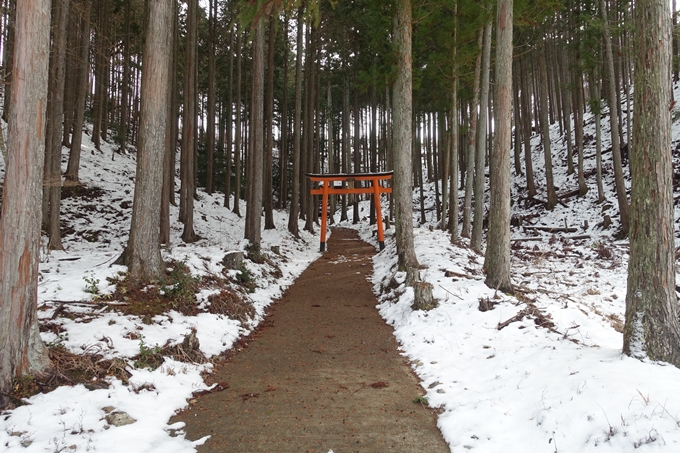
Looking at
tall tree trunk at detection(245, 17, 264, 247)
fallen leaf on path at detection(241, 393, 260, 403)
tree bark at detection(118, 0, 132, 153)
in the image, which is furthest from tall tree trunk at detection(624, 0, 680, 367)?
tree bark at detection(118, 0, 132, 153)

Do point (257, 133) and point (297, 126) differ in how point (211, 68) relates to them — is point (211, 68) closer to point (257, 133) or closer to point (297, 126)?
point (297, 126)

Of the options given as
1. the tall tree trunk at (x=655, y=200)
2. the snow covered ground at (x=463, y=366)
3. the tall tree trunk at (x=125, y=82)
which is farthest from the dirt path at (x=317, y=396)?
the tall tree trunk at (x=125, y=82)

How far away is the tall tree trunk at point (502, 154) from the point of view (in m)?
7.11

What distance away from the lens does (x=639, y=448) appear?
2.58 meters

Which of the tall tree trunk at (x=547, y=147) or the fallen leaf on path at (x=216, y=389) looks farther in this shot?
the tall tree trunk at (x=547, y=147)

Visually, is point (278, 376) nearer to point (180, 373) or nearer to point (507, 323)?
point (180, 373)

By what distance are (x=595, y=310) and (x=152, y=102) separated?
838cm

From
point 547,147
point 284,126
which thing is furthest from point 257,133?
point 547,147

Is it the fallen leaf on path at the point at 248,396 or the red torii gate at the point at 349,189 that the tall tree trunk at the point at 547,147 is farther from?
the fallen leaf on path at the point at 248,396

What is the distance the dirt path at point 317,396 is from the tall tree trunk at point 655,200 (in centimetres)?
223

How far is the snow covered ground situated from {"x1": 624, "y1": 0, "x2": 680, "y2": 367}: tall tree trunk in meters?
0.31

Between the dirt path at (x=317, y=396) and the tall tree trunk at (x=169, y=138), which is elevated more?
the tall tree trunk at (x=169, y=138)

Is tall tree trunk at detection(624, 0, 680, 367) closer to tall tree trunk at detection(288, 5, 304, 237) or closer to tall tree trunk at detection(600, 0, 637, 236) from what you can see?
tall tree trunk at detection(600, 0, 637, 236)

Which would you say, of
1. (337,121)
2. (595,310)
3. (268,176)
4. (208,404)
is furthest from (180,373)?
(337,121)
